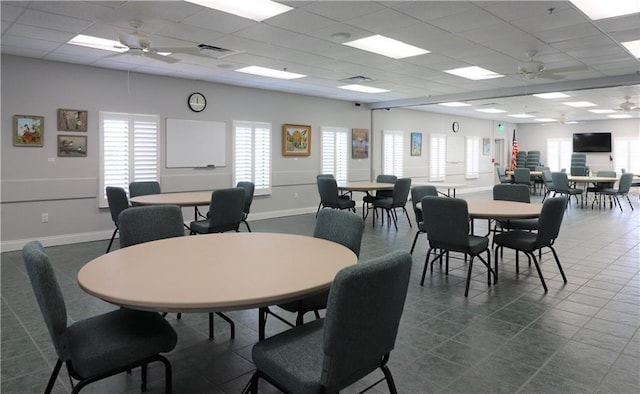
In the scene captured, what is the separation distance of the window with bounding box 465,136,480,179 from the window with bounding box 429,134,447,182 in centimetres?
148

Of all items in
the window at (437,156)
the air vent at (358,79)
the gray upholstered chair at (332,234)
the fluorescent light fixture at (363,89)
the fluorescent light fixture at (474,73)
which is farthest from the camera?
the window at (437,156)

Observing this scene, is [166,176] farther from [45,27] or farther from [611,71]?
[611,71]

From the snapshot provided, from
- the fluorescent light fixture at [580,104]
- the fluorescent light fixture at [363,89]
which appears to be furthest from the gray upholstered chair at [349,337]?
the fluorescent light fixture at [580,104]

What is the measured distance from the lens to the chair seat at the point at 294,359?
4.72ft

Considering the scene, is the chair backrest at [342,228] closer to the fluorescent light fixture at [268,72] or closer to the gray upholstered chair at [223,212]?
the gray upholstered chair at [223,212]

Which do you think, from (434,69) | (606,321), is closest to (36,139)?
(434,69)

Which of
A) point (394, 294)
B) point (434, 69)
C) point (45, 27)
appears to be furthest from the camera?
point (434, 69)

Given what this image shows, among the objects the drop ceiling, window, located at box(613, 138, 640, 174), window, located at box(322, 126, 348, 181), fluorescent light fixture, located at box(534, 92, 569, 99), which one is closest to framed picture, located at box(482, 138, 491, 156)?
window, located at box(613, 138, 640, 174)

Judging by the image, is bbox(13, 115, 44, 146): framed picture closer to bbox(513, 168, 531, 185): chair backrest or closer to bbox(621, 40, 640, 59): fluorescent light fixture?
bbox(621, 40, 640, 59): fluorescent light fixture

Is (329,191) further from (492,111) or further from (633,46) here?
(492,111)

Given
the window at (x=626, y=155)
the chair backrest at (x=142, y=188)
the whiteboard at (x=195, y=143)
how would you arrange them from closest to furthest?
the chair backrest at (x=142, y=188), the whiteboard at (x=195, y=143), the window at (x=626, y=155)

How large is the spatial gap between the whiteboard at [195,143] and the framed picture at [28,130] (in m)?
1.82

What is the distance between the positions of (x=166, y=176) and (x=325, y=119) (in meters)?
4.03

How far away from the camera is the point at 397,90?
861 cm
